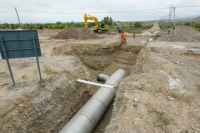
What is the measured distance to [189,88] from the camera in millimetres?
5137

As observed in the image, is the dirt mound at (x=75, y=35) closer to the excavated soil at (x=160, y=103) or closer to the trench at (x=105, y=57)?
the trench at (x=105, y=57)

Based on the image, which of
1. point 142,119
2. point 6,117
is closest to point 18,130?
point 6,117

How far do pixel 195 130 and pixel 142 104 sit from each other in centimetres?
158

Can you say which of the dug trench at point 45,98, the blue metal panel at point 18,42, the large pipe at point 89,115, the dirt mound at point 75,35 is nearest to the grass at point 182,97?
the large pipe at point 89,115

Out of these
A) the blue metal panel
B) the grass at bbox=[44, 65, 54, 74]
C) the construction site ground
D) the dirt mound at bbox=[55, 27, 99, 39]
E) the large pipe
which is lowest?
the large pipe

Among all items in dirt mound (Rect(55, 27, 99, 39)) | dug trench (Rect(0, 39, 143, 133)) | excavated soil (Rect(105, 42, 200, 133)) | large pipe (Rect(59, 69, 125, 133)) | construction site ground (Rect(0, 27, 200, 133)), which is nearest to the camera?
excavated soil (Rect(105, 42, 200, 133))

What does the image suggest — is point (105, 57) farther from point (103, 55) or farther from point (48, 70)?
point (48, 70)

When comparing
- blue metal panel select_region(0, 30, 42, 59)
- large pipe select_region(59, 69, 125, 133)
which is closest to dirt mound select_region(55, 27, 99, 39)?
large pipe select_region(59, 69, 125, 133)

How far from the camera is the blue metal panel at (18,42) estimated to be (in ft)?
18.3

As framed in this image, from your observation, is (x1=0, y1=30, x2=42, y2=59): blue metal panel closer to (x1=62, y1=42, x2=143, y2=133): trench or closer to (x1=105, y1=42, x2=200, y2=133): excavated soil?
(x1=105, y1=42, x2=200, y2=133): excavated soil

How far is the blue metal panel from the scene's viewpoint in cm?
557

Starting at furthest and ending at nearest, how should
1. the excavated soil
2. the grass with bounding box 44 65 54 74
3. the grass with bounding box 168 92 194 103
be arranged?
1. the grass with bounding box 44 65 54 74
2. the grass with bounding box 168 92 194 103
3. the excavated soil

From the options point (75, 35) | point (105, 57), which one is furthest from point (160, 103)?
point (75, 35)

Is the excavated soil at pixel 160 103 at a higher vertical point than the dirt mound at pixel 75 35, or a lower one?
lower
